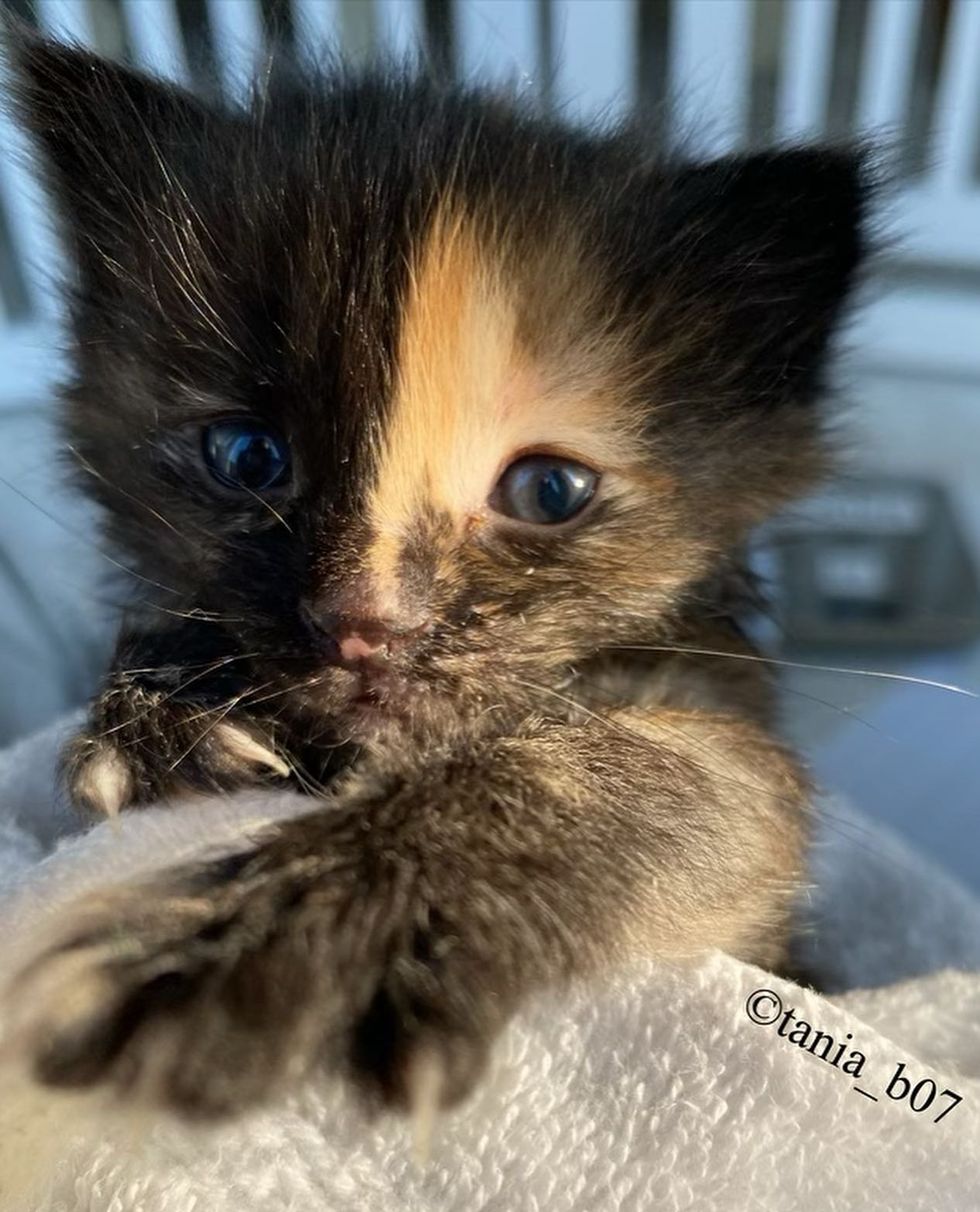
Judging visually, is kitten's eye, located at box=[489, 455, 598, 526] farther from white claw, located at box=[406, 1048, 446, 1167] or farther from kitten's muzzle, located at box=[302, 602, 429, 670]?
white claw, located at box=[406, 1048, 446, 1167]

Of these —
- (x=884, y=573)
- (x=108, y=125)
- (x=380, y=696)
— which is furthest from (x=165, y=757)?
(x=884, y=573)

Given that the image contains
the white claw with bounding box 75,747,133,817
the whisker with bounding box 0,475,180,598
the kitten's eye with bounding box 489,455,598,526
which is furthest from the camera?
the whisker with bounding box 0,475,180,598

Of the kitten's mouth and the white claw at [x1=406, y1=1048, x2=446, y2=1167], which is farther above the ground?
the kitten's mouth

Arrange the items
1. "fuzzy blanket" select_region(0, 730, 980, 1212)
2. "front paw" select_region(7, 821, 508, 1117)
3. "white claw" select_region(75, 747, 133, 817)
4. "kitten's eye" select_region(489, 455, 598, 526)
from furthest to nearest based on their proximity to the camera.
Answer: "kitten's eye" select_region(489, 455, 598, 526), "white claw" select_region(75, 747, 133, 817), "fuzzy blanket" select_region(0, 730, 980, 1212), "front paw" select_region(7, 821, 508, 1117)

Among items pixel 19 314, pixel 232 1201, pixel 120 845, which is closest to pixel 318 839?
pixel 120 845

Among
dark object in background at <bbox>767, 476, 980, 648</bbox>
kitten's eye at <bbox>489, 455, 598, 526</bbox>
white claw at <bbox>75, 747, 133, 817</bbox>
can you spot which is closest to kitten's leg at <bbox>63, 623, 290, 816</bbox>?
white claw at <bbox>75, 747, 133, 817</bbox>

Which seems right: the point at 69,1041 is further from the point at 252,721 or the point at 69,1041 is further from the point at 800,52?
the point at 800,52

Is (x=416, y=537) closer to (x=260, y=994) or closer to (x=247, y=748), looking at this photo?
(x=247, y=748)

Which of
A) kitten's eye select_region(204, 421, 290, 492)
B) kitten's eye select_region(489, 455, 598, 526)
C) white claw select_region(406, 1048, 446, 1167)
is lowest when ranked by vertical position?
white claw select_region(406, 1048, 446, 1167)
